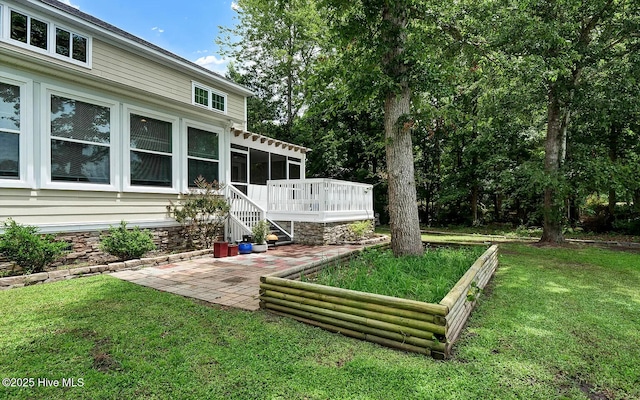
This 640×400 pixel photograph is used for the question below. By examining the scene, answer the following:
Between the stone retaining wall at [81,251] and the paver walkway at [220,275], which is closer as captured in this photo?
the paver walkway at [220,275]

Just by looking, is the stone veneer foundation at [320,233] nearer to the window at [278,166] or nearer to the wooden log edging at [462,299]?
the window at [278,166]

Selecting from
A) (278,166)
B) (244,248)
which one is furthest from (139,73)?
(278,166)

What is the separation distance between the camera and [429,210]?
1711cm

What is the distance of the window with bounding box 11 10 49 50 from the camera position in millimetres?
5352

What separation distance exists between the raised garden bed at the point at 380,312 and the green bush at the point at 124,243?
3.79m

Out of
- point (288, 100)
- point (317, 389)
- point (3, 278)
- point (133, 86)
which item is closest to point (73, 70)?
point (133, 86)

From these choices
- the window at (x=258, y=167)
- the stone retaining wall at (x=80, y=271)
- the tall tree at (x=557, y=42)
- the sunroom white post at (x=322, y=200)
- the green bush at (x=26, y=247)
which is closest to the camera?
the stone retaining wall at (x=80, y=271)

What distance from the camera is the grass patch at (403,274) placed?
11.4ft

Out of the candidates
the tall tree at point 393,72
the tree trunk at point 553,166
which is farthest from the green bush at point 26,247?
the tree trunk at point 553,166

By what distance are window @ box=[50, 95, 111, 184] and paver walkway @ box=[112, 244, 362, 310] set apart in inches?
87.5

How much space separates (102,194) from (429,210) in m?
14.8

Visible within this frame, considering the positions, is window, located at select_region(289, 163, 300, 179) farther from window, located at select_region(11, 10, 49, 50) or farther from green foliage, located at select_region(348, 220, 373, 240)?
window, located at select_region(11, 10, 49, 50)

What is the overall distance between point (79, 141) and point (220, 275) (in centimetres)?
390

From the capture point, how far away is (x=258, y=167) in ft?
39.6
